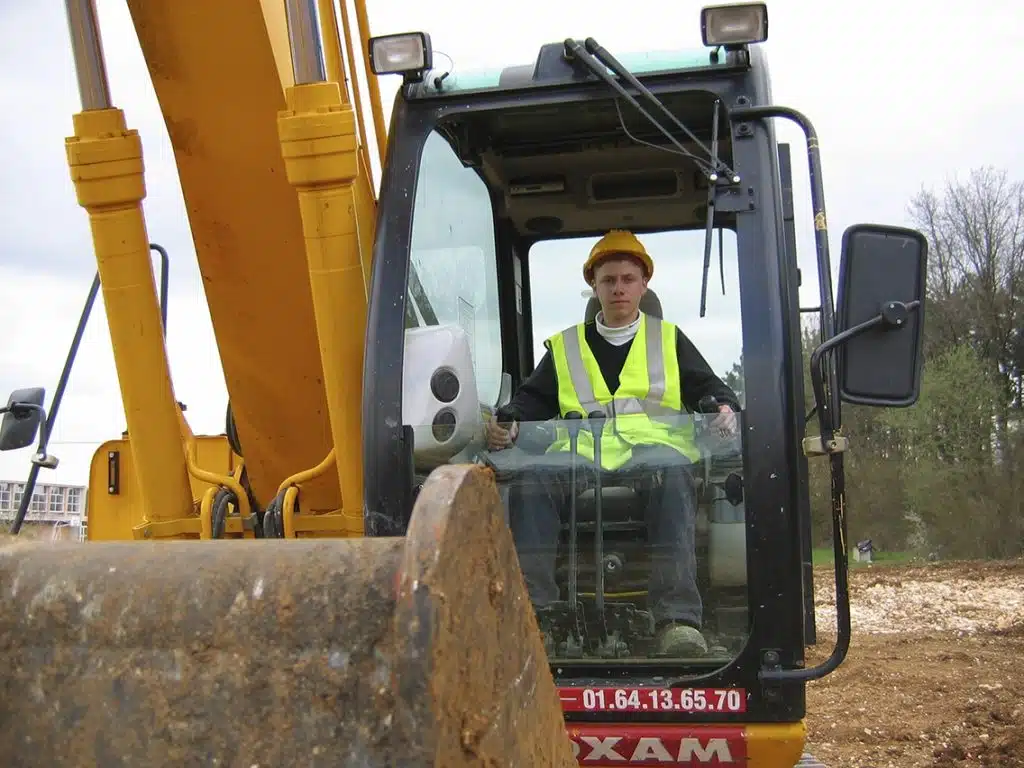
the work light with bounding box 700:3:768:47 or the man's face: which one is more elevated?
the work light with bounding box 700:3:768:47

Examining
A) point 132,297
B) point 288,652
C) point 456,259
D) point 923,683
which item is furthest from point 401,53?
point 923,683

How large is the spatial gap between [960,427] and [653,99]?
77.7 ft

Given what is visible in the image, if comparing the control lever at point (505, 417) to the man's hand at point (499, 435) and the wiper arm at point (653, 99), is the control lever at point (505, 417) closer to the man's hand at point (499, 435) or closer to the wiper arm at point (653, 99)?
the man's hand at point (499, 435)

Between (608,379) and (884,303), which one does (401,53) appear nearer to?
(608,379)

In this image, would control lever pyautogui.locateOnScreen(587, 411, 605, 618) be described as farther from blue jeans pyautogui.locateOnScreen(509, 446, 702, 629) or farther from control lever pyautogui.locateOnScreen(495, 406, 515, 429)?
control lever pyautogui.locateOnScreen(495, 406, 515, 429)

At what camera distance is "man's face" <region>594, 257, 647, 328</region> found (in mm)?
3416

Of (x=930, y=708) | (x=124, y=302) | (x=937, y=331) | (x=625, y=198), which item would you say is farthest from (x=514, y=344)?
(x=937, y=331)

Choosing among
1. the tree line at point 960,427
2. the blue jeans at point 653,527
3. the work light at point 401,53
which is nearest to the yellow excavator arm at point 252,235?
the work light at point 401,53

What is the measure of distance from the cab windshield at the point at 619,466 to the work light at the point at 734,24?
48 centimetres

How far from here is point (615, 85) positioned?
2898 millimetres

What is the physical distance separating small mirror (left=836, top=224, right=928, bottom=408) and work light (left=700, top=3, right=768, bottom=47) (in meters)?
0.63

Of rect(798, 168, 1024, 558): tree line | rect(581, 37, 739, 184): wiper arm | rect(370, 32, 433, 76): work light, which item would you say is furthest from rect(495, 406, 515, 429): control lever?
rect(798, 168, 1024, 558): tree line

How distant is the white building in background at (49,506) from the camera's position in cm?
372

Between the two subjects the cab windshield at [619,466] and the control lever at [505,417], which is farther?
the control lever at [505,417]
